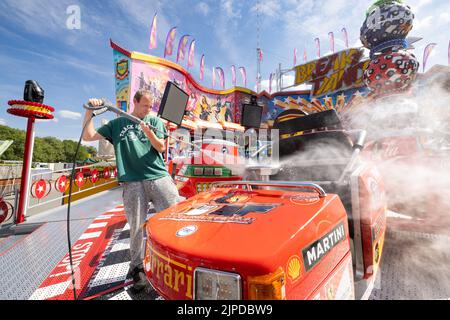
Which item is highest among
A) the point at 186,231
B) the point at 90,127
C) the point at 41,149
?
the point at 41,149

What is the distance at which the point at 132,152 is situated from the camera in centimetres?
197

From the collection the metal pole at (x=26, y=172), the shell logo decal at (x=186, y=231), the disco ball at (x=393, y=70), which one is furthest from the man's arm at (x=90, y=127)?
the disco ball at (x=393, y=70)

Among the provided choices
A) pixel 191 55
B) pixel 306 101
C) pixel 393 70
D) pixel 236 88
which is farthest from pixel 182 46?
pixel 393 70

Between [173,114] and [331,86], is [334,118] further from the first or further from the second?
[331,86]

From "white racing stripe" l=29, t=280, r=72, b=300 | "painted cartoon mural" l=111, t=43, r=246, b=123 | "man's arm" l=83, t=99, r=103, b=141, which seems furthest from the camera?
"painted cartoon mural" l=111, t=43, r=246, b=123

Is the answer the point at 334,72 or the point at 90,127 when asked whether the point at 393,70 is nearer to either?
the point at 90,127

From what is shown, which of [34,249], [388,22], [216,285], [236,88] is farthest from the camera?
[236,88]

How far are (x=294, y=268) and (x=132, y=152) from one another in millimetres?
1622

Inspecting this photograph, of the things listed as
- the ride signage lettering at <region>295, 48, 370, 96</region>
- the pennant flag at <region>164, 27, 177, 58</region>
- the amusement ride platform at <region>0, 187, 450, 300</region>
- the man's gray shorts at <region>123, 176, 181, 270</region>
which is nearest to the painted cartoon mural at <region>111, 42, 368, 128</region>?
the ride signage lettering at <region>295, 48, 370, 96</region>

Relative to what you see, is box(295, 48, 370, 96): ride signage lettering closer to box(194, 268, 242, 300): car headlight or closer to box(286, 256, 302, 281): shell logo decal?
box(286, 256, 302, 281): shell logo decal

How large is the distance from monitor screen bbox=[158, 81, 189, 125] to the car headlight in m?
3.17

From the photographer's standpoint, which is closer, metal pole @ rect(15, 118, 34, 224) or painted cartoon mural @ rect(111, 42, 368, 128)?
metal pole @ rect(15, 118, 34, 224)

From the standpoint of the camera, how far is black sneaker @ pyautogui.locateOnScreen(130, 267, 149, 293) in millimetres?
1840
